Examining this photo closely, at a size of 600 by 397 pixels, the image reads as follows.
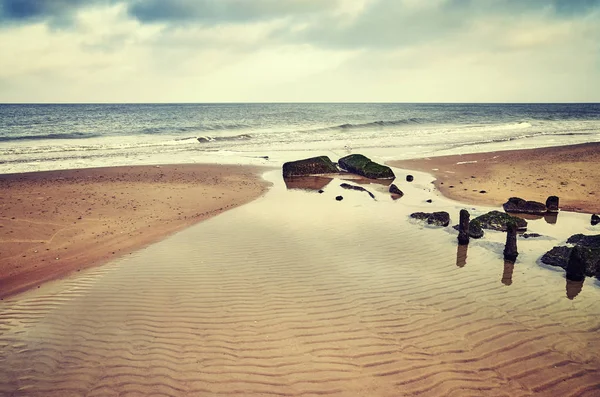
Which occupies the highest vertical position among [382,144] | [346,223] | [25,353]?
[382,144]

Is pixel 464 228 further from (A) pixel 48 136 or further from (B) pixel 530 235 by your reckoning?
(A) pixel 48 136

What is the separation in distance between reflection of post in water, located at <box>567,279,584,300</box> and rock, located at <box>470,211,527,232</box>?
3.47 m

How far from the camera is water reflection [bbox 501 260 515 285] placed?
27.1 ft

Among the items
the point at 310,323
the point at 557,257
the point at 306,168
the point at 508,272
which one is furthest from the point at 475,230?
the point at 306,168

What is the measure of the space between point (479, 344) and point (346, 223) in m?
6.62

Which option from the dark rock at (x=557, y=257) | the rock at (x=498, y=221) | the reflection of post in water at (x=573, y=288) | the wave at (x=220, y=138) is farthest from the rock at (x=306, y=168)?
the wave at (x=220, y=138)

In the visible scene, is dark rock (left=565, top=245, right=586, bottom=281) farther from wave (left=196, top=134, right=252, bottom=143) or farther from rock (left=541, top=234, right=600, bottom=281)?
wave (left=196, top=134, right=252, bottom=143)

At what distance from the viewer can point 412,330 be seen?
652 cm

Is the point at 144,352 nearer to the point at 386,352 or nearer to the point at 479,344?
the point at 386,352

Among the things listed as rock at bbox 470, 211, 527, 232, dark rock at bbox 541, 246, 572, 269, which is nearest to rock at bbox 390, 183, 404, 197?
rock at bbox 470, 211, 527, 232

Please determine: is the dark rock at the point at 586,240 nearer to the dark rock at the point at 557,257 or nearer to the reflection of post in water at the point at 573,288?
the dark rock at the point at 557,257

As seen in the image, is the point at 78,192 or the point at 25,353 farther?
the point at 78,192

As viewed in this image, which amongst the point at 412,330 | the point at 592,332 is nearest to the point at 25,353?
the point at 412,330

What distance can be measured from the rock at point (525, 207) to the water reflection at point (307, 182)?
322 inches
